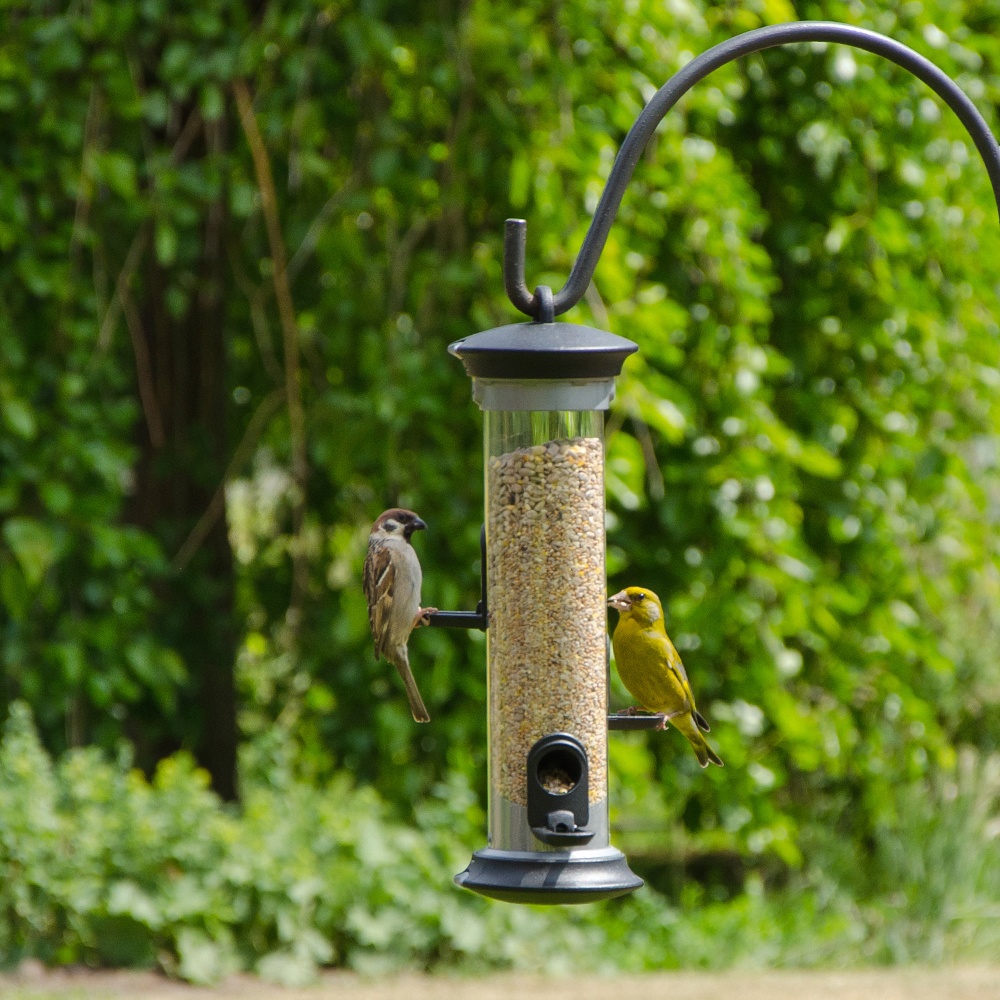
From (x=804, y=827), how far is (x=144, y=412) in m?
2.57

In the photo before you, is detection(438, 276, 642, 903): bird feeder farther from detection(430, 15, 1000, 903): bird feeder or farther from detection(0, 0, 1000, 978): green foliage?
detection(0, 0, 1000, 978): green foliage

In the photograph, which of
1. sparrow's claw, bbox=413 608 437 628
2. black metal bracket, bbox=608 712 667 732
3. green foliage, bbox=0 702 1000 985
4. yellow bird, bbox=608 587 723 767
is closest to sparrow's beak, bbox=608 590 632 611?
yellow bird, bbox=608 587 723 767

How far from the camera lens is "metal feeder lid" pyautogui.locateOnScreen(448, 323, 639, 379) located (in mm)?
1965

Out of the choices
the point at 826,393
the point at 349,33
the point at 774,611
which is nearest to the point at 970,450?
the point at 826,393

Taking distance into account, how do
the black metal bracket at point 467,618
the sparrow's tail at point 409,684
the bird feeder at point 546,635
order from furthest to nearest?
1. the sparrow's tail at point 409,684
2. the black metal bracket at point 467,618
3. the bird feeder at point 546,635

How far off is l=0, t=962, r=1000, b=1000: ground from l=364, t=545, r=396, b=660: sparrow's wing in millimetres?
1892

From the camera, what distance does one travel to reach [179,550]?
4977mm

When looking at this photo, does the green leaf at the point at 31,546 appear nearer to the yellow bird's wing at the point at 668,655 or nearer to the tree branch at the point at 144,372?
the tree branch at the point at 144,372

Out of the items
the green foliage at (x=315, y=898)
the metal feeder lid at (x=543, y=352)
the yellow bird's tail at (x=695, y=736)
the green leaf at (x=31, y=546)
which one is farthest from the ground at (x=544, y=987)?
the metal feeder lid at (x=543, y=352)

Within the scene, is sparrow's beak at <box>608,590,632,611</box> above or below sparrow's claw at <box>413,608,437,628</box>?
above

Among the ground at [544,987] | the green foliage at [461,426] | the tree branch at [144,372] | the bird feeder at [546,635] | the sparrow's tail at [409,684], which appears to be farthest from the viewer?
the tree branch at [144,372]

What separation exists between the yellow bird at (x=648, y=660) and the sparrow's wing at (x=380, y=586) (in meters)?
0.35

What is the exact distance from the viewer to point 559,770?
2.18 meters

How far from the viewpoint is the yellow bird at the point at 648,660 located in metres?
2.28
